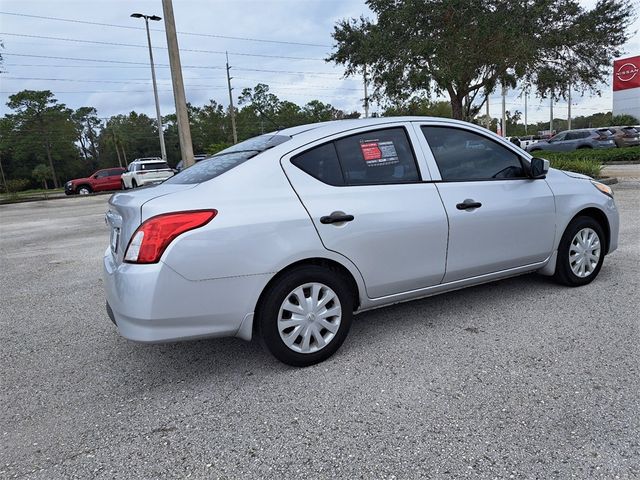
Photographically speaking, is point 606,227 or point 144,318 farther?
point 606,227

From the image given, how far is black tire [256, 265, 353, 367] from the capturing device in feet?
9.75

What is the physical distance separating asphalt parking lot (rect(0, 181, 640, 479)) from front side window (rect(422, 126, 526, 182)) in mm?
1124

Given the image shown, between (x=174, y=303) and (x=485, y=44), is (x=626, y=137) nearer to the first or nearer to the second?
(x=485, y=44)

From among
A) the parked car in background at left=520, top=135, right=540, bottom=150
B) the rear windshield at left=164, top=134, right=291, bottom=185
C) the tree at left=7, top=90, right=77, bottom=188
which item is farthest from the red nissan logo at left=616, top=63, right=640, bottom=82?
the tree at left=7, top=90, right=77, bottom=188

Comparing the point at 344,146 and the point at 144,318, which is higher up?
the point at 344,146

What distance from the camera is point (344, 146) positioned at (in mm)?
3363

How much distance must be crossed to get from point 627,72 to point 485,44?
3105 cm

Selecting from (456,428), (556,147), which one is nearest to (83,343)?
(456,428)

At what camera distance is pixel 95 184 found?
2878 cm

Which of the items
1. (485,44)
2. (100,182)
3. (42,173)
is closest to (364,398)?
(485,44)

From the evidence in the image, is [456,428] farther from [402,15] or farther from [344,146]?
[402,15]

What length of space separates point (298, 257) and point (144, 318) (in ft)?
3.16

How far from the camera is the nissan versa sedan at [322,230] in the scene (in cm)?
279

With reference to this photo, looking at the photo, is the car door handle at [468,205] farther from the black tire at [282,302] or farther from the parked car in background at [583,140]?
the parked car in background at [583,140]
